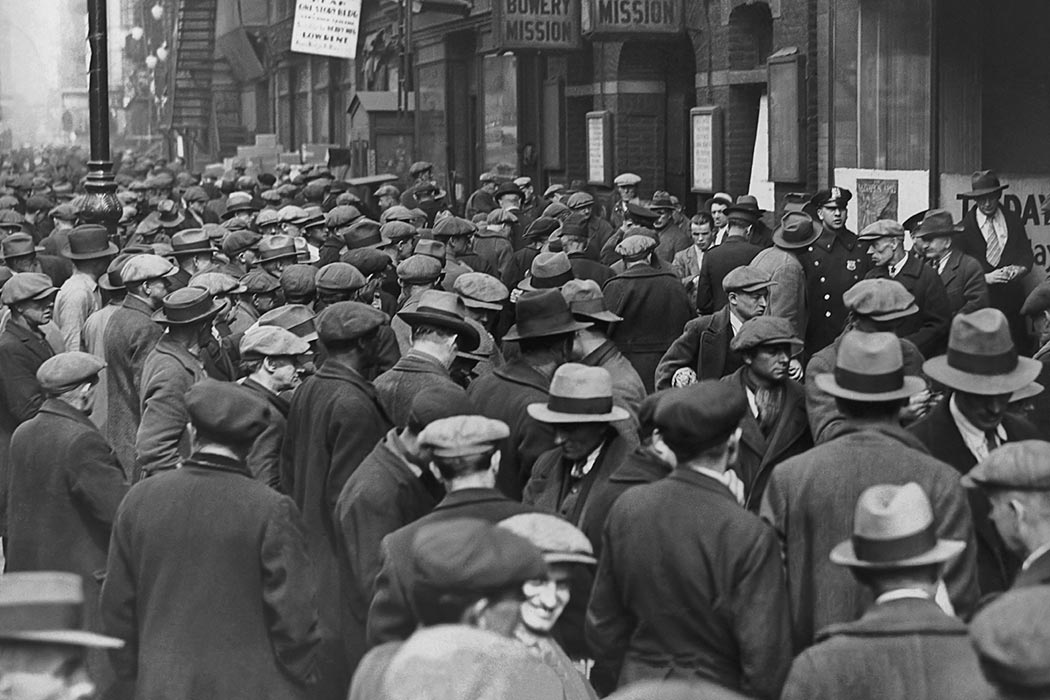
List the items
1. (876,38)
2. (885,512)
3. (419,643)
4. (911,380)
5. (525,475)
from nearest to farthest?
1. (419,643)
2. (885,512)
3. (911,380)
4. (525,475)
5. (876,38)

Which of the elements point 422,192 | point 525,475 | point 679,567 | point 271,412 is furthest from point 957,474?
point 422,192

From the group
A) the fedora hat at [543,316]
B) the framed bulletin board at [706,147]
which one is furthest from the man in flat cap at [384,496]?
the framed bulletin board at [706,147]

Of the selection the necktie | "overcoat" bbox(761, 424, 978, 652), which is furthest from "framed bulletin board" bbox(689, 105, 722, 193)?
"overcoat" bbox(761, 424, 978, 652)

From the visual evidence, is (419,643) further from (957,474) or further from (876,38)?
(876,38)

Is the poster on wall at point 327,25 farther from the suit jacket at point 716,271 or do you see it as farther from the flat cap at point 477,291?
the flat cap at point 477,291

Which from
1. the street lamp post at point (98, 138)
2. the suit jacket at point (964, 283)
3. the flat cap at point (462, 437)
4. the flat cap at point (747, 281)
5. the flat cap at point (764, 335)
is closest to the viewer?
the flat cap at point (462, 437)

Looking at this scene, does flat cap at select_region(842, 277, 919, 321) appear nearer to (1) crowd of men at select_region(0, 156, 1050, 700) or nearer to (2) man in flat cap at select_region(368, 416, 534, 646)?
(1) crowd of men at select_region(0, 156, 1050, 700)

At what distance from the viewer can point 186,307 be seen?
8648 millimetres

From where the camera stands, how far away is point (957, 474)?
547 cm

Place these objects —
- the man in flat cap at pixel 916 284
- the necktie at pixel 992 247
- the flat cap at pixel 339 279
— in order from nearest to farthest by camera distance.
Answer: the flat cap at pixel 339 279 → the man in flat cap at pixel 916 284 → the necktie at pixel 992 247

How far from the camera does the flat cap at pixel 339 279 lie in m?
9.46

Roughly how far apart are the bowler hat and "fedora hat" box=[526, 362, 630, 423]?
9.06 ft

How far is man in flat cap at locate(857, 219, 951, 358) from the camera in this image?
397 inches

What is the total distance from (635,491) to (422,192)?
14262 millimetres
